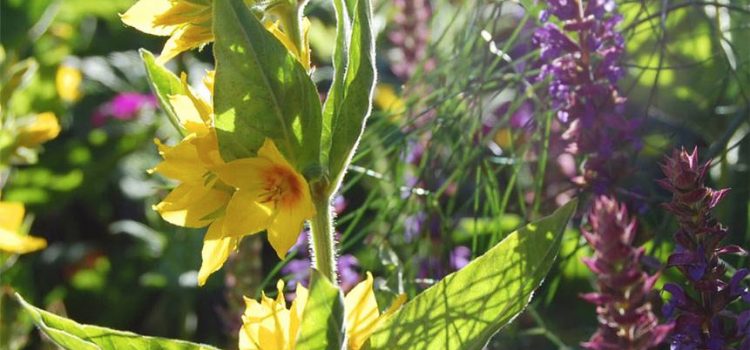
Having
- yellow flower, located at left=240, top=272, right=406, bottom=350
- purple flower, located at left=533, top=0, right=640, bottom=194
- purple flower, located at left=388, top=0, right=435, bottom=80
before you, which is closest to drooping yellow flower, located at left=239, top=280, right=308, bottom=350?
yellow flower, located at left=240, top=272, right=406, bottom=350

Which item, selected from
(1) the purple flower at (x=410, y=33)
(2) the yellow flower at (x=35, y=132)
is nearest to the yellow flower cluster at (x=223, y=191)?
(2) the yellow flower at (x=35, y=132)

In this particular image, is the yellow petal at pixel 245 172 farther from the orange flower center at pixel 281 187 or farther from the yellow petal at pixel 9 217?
the yellow petal at pixel 9 217

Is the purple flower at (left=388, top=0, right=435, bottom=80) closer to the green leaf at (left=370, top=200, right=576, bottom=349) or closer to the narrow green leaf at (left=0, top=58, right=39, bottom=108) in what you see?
the narrow green leaf at (left=0, top=58, right=39, bottom=108)

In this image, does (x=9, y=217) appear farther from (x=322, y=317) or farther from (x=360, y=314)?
(x=322, y=317)

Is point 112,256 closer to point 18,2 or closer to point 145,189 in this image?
point 145,189

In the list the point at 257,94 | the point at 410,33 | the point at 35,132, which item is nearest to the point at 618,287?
the point at 257,94

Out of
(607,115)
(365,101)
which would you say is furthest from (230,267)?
(365,101)

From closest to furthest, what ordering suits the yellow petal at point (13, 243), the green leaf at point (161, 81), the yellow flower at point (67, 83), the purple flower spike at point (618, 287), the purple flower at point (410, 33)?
the purple flower spike at point (618, 287) < the green leaf at point (161, 81) < the yellow petal at point (13, 243) < the purple flower at point (410, 33) < the yellow flower at point (67, 83)
